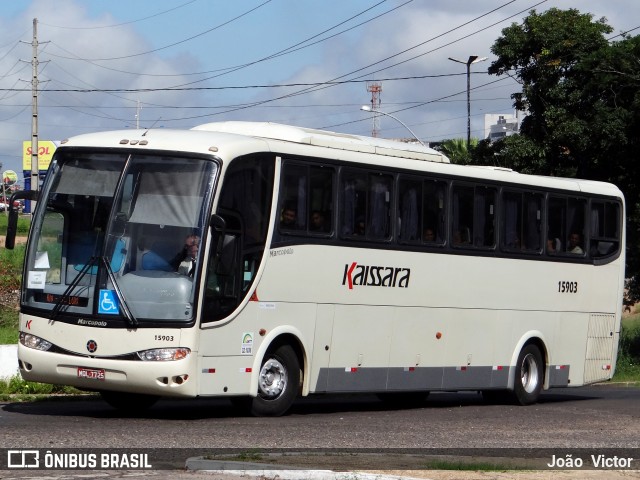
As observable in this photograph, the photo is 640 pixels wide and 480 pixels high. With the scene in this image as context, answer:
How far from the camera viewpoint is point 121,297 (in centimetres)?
1477

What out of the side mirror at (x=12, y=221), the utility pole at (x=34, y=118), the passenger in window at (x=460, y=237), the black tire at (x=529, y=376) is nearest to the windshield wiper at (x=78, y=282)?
the side mirror at (x=12, y=221)

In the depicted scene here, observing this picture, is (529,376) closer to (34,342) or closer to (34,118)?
(34,342)

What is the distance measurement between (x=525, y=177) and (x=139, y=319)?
855 centimetres

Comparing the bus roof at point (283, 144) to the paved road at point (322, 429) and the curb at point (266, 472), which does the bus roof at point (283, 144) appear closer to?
the paved road at point (322, 429)

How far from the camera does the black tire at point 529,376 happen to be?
69.0 feet

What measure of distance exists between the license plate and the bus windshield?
57 cm

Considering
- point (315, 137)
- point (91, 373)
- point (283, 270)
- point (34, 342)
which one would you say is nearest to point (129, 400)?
point (34, 342)

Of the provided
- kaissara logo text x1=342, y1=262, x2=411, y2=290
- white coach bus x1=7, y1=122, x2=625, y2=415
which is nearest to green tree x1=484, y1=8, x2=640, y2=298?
white coach bus x1=7, y1=122, x2=625, y2=415

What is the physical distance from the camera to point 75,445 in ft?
38.2

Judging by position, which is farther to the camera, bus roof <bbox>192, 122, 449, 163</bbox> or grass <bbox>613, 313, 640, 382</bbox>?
grass <bbox>613, 313, 640, 382</bbox>

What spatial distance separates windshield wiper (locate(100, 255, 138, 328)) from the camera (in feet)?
48.2

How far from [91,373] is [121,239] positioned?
1.60 meters

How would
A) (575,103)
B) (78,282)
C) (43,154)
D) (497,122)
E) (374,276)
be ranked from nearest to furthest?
(78,282) → (374,276) → (575,103) → (43,154) → (497,122)

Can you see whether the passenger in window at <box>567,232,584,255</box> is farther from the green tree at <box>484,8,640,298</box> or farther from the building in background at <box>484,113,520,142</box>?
the building in background at <box>484,113,520,142</box>
